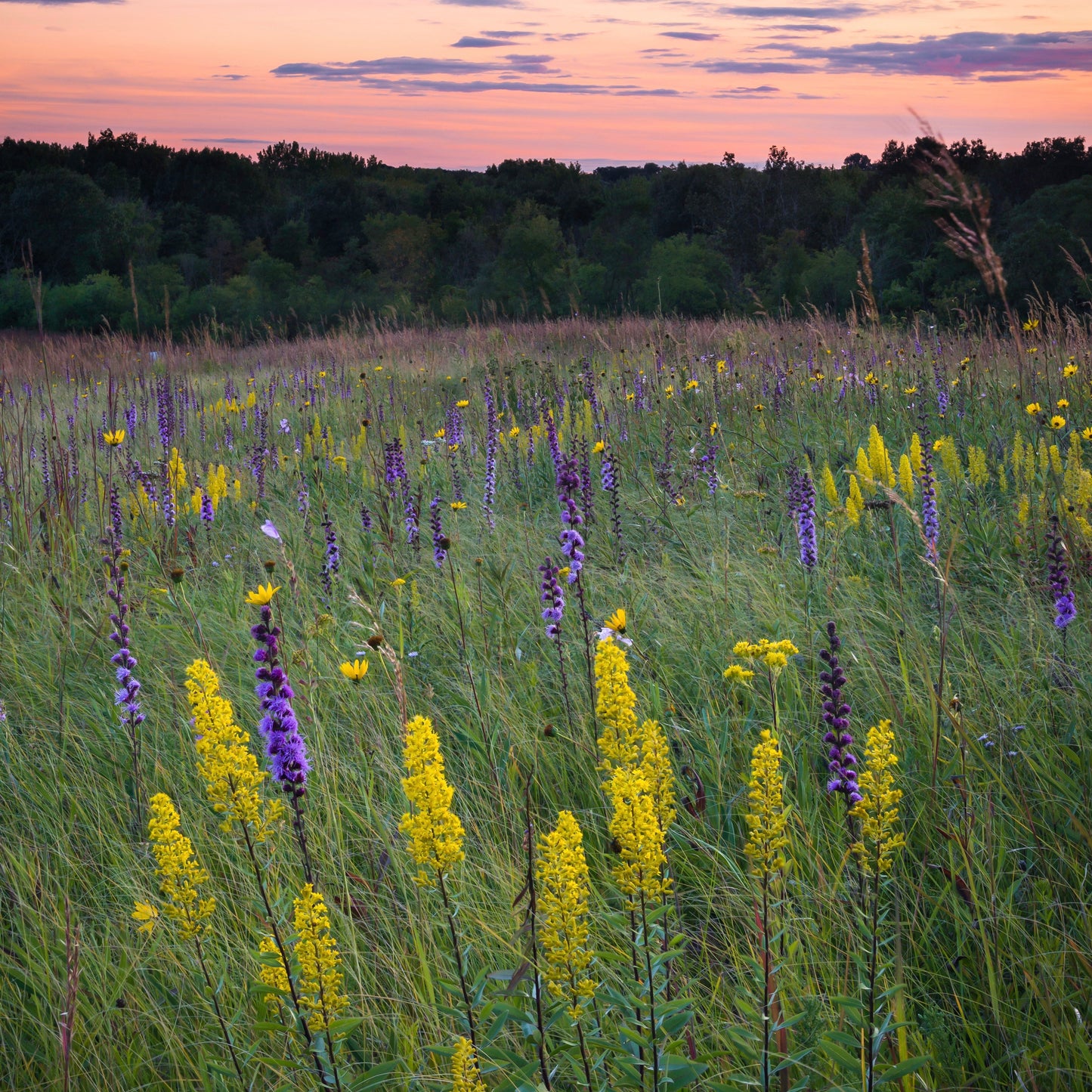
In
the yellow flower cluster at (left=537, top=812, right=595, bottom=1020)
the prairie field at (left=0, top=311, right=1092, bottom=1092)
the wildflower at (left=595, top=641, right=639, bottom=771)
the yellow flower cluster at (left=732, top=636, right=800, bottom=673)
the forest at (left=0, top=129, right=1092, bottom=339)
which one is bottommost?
the prairie field at (left=0, top=311, right=1092, bottom=1092)

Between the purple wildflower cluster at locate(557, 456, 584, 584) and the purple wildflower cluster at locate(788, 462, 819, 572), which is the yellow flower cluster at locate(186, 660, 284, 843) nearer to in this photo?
the purple wildflower cluster at locate(557, 456, 584, 584)

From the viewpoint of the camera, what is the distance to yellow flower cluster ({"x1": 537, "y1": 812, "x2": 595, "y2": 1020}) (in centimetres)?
114

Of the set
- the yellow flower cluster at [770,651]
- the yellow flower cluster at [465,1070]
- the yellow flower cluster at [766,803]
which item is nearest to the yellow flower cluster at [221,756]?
the yellow flower cluster at [465,1070]

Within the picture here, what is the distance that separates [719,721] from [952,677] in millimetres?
812

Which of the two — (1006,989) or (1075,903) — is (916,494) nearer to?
(1075,903)

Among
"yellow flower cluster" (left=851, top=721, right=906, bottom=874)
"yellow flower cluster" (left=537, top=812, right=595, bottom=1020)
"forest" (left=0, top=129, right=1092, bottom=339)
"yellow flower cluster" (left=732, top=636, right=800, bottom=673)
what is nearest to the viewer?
"yellow flower cluster" (left=537, top=812, right=595, bottom=1020)

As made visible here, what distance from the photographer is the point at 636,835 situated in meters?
1.17

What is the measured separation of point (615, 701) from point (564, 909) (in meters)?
0.32

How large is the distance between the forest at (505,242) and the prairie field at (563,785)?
1385 centimetres

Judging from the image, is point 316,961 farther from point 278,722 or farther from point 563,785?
point 563,785

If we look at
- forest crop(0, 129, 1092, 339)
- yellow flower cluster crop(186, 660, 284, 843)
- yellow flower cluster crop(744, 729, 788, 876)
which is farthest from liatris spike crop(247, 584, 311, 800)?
forest crop(0, 129, 1092, 339)

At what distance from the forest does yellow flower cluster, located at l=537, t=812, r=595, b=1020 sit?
1706 cm

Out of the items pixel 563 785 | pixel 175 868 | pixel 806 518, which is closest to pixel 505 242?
pixel 806 518

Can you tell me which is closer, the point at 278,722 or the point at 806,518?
the point at 278,722
